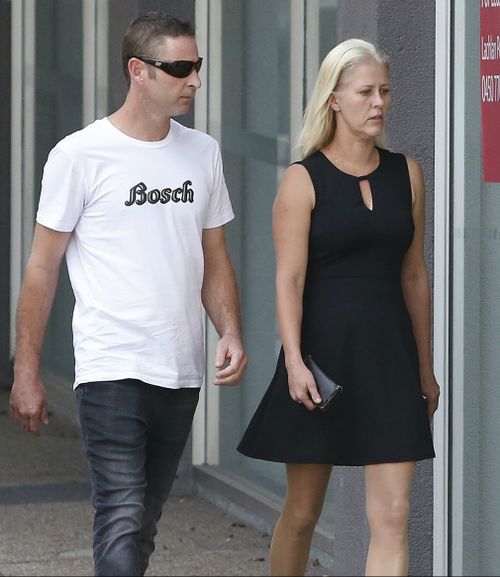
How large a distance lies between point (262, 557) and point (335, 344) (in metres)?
2.16

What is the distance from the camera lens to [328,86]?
15.5 ft

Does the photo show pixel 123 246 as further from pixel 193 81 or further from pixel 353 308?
pixel 353 308

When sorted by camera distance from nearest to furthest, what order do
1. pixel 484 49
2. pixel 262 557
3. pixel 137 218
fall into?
pixel 137 218, pixel 484 49, pixel 262 557

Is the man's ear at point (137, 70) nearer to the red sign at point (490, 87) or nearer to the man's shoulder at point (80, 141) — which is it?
the man's shoulder at point (80, 141)

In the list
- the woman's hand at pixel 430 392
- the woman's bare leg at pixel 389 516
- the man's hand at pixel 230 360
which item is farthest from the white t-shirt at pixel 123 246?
the woman's hand at pixel 430 392

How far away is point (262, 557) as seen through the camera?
6.61m

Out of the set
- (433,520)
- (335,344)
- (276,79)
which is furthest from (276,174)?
(335,344)

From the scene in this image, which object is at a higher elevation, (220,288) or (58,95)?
(58,95)

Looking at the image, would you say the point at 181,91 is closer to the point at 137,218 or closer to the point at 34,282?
the point at 137,218

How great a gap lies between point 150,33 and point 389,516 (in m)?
1.55

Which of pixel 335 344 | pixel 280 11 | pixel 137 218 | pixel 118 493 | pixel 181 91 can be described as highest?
pixel 280 11

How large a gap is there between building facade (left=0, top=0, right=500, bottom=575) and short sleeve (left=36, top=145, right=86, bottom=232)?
1.68 m

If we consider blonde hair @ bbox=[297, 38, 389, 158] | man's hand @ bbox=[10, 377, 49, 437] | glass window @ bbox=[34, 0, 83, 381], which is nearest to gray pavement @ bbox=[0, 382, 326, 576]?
glass window @ bbox=[34, 0, 83, 381]

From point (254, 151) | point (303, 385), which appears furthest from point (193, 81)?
point (254, 151)
